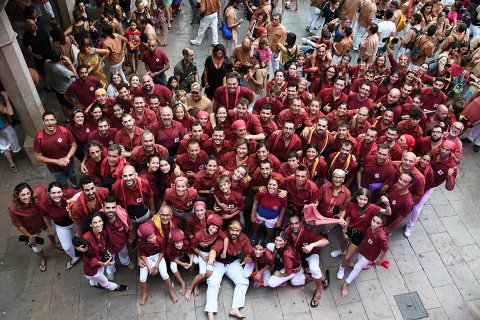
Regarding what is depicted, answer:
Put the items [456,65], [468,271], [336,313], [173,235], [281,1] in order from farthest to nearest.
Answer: [281,1] → [456,65] → [468,271] → [336,313] → [173,235]

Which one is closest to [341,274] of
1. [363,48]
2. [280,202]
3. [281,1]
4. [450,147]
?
[280,202]

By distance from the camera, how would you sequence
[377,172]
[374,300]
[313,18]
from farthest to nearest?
[313,18], [377,172], [374,300]

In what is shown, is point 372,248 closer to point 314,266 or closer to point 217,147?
point 314,266

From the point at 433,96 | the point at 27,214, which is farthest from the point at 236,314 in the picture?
the point at 433,96

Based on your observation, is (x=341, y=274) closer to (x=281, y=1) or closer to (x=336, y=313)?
(x=336, y=313)

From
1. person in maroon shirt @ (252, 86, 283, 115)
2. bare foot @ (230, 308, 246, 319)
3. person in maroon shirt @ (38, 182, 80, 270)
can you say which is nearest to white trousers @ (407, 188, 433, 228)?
person in maroon shirt @ (252, 86, 283, 115)

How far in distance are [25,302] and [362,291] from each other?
5.27 metres

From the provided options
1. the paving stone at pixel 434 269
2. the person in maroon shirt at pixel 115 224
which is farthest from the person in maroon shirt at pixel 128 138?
the paving stone at pixel 434 269

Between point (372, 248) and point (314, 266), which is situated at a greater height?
point (372, 248)

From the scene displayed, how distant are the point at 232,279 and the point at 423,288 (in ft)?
10.4

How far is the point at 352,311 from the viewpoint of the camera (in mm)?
6191

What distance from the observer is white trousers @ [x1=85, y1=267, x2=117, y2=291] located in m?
5.70

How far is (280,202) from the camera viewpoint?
6.12m

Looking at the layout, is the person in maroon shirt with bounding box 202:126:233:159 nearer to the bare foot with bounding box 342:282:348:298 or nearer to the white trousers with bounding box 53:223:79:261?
the white trousers with bounding box 53:223:79:261
